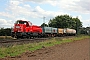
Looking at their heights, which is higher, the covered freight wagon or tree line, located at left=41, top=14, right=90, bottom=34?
tree line, located at left=41, top=14, right=90, bottom=34

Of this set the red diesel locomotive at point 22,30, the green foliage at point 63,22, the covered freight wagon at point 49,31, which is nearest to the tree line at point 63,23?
the green foliage at point 63,22

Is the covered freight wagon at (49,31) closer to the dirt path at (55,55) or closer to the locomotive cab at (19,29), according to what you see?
the locomotive cab at (19,29)

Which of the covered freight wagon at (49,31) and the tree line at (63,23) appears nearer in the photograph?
the covered freight wagon at (49,31)

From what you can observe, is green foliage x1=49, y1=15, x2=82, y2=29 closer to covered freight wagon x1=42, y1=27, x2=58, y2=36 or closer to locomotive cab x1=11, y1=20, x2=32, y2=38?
covered freight wagon x1=42, y1=27, x2=58, y2=36

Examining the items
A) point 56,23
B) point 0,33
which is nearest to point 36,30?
point 0,33

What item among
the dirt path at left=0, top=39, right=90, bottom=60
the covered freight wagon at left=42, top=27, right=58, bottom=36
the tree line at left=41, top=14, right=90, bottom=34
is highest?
the tree line at left=41, top=14, right=90, bottom=34

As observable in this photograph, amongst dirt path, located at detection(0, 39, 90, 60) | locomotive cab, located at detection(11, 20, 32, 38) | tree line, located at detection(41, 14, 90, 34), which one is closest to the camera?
dirt path, located at detection(0, 39, 90, 60)

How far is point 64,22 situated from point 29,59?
12217cm

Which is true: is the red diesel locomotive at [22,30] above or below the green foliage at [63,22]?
below

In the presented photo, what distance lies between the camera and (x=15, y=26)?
119 feet

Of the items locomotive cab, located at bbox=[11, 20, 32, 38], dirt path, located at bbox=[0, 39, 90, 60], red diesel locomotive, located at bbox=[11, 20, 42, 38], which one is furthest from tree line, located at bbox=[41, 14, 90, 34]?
dirt path, located at bbox=[0, 39, 90, 60]

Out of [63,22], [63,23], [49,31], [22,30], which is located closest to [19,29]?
[22,30]

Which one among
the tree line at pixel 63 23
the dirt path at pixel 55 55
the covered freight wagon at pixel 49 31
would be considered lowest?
the dirt path at pixel 55 55

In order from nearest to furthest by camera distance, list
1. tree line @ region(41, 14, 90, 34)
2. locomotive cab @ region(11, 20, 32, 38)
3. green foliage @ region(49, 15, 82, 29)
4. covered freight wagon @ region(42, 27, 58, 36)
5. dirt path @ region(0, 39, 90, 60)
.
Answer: dirt path @ region(0, 39, 90, 60)
locomotive cab @ region(11, 20, 32, 38)
covered freight wagon @ region(42, 27, 58, 36)
tree line @ region(41, 14, 90, 34)
green foliage @ region(49, 15, 82, 29)
